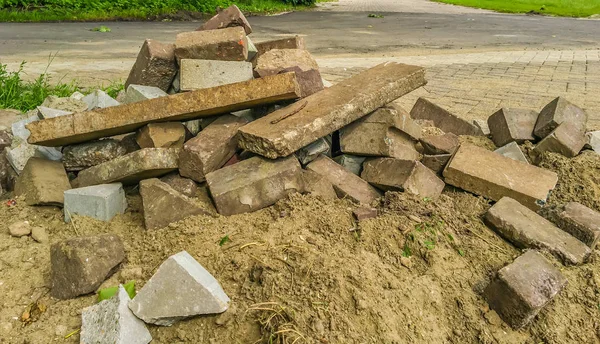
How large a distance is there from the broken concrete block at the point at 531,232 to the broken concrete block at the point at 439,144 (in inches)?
27.7

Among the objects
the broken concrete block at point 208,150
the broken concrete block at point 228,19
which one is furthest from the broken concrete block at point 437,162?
the broken concrete block at point 228,19

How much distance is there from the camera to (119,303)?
89.4 inches

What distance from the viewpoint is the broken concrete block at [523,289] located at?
2.49 meters

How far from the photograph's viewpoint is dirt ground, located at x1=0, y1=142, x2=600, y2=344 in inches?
92.4

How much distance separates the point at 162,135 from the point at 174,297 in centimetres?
144

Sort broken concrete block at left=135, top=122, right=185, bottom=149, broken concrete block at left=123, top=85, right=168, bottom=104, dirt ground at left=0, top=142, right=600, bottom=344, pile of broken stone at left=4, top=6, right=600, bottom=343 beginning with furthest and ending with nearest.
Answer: broken concrete block at left=123, top=85, right=168, bottom=104 < broken concrete block at left=135, top=122, right=185, bottom=149 < pile of broken stone at left=4, top=6, right=600, bottom=343 < dirt ground at left=0, top=142, right=600, bottom=344

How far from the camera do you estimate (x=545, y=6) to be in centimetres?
2634

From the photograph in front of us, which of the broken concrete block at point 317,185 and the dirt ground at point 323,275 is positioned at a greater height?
the broken concrete block at point 317,185

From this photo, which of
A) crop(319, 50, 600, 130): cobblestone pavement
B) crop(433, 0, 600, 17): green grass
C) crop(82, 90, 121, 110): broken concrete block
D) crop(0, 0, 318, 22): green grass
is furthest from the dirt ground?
crop(433, 0, 600, 17): green grass

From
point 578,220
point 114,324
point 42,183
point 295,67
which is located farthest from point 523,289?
point 42,183

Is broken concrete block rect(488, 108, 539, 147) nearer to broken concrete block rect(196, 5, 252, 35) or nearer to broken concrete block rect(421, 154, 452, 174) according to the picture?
broken concrete block rect(421, 154, 452, 174)

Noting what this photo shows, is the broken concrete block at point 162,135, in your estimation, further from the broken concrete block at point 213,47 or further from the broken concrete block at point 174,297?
the broken concrete block at point 174,297

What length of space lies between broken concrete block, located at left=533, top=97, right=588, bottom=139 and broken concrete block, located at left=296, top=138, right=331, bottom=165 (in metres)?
2.05

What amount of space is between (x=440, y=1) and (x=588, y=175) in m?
32.4
